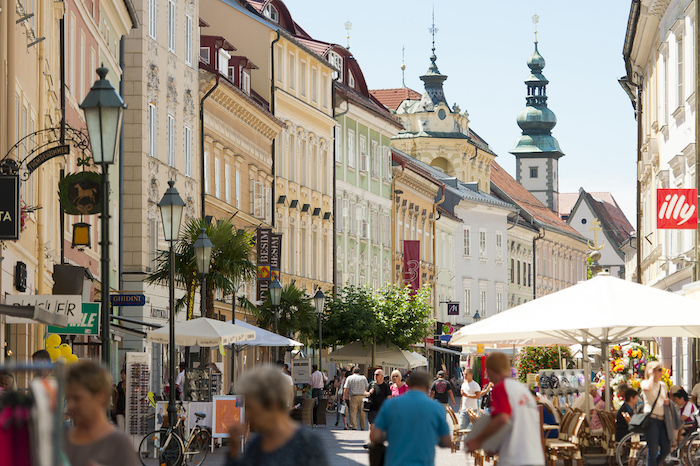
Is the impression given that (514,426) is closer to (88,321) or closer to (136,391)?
(88,321)

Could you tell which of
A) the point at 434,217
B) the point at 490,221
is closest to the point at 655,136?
the point at 434,217

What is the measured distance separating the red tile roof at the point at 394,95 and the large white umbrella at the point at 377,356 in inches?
1654

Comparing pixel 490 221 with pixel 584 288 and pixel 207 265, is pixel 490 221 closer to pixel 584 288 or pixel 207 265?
pixel 207 265

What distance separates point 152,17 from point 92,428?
107 feet

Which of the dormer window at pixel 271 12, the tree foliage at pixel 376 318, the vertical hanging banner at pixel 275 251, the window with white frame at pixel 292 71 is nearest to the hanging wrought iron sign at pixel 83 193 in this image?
the vertical hanging banner at pixel 275 251

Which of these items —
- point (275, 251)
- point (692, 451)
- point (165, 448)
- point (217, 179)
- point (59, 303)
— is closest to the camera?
point (692, 451)

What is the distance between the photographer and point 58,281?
77.3 ft

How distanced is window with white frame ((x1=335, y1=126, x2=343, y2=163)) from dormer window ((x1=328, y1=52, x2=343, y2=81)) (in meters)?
2.35

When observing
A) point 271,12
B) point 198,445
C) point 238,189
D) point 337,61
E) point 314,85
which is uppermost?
point 271,12

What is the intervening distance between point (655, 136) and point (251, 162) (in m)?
15.2

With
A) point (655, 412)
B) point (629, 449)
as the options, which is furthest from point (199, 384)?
point (655, 412)

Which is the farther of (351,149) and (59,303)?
(351,149)

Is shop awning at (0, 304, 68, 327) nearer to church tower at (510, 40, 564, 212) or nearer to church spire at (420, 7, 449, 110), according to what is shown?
church spire at (420, 7, 449, 110)

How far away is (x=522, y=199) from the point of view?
110 metres
